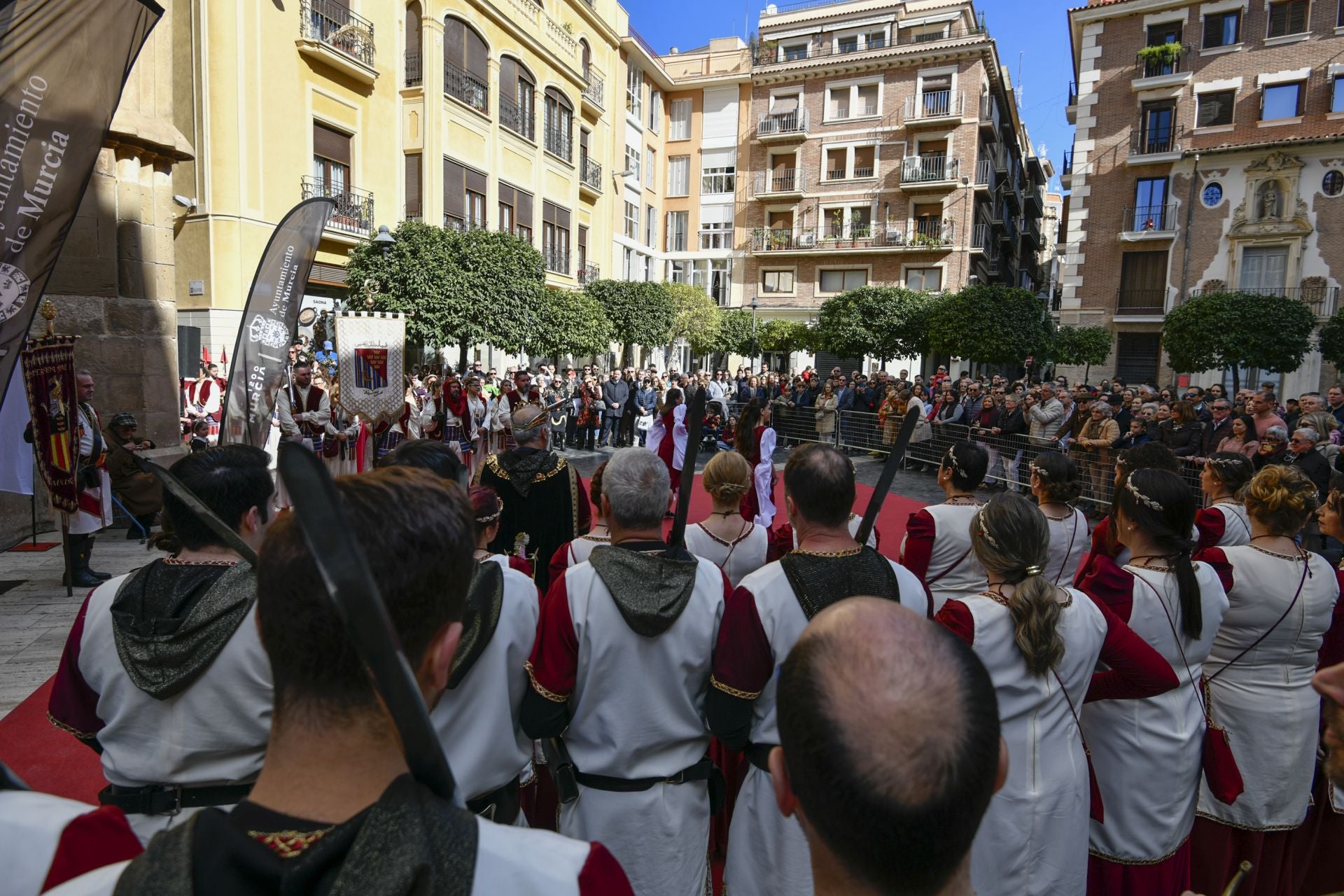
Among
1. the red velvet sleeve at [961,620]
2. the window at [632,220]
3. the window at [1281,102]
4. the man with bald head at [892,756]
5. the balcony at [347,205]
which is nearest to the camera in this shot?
the man with bald head at [892,756]

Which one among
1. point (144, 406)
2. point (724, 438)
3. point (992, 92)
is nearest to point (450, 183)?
point (724, 438)

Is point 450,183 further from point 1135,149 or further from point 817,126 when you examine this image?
point 1135,149

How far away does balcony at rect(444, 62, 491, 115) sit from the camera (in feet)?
73.7

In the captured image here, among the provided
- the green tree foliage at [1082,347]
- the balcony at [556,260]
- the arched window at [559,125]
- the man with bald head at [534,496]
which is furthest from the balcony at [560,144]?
the man with bald head at [534,496]

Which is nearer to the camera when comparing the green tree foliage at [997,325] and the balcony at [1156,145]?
the green tree foliage at [997,325]

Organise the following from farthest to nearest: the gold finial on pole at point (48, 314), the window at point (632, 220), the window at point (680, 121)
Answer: the window at point (680, 121), the window at point (632, 220), the gold finial on pole at point (48, 314)

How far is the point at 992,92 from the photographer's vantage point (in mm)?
36750

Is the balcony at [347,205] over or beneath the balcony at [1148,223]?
beneath

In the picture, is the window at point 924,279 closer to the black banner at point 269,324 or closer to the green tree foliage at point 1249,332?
the green tree foliage at point 1249,332

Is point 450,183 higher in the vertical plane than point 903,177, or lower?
lower

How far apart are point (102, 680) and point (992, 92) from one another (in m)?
42.1

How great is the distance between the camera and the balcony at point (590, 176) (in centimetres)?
3069

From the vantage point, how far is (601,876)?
1.00 meters

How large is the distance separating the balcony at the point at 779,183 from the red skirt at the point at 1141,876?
3776 centimetres
